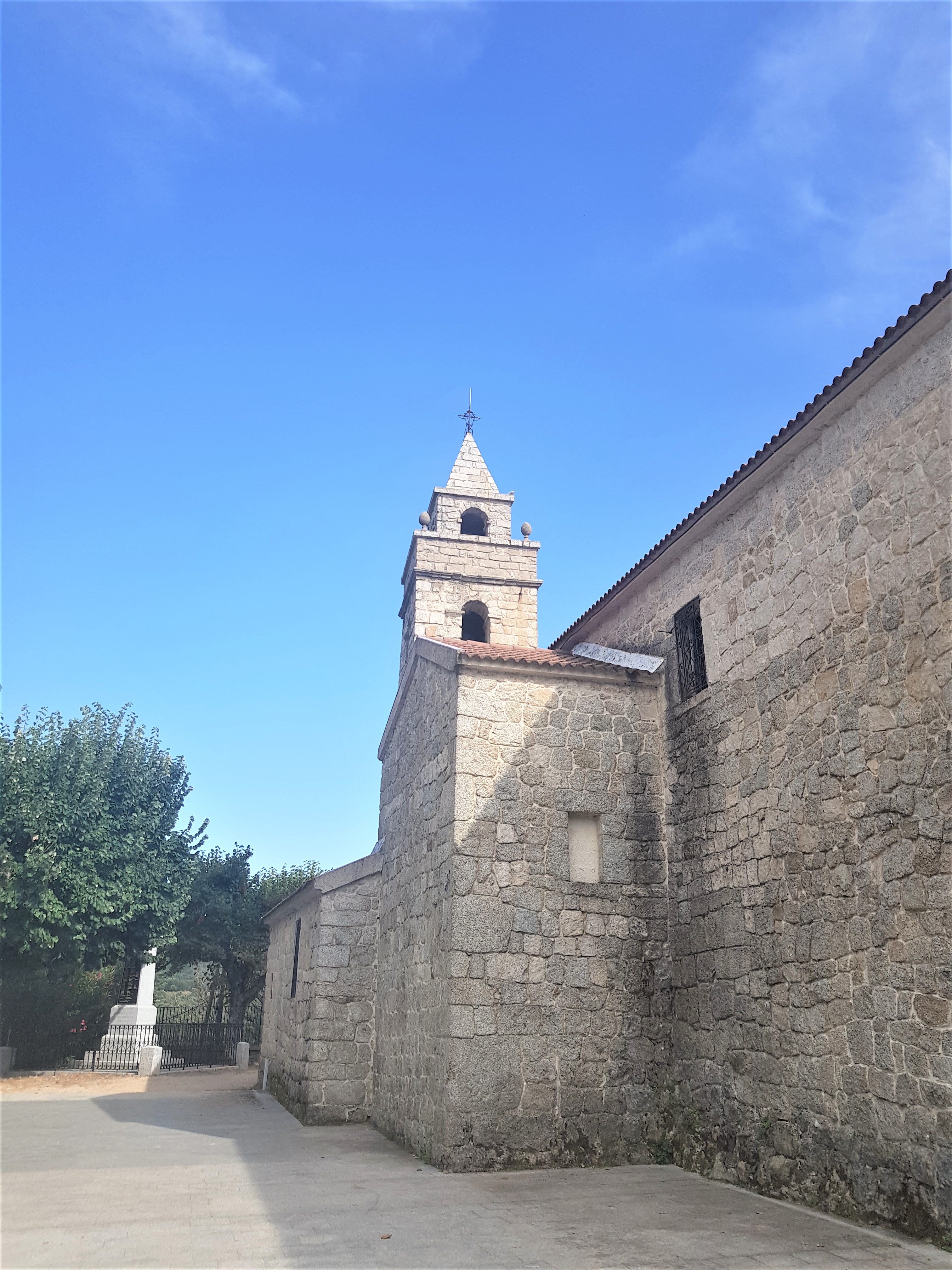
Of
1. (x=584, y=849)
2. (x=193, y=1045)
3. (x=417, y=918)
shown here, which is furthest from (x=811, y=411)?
(x=193, y=1045)

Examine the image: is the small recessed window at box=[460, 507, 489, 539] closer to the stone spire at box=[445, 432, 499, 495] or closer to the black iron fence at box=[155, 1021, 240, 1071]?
the stone spire at box=[445, 432, 499, 495]

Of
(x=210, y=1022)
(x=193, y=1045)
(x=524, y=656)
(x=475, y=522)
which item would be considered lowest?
(x=193, y=1045)

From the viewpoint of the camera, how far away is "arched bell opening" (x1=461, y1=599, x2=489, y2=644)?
19500 mm

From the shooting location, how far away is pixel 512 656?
10148 mm

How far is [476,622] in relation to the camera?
2011cm

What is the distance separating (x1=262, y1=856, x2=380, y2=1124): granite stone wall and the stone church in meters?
0.07

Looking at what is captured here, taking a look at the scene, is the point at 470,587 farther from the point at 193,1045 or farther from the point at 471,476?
the point at 193,1045

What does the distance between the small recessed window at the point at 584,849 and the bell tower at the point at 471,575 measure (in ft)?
29.5

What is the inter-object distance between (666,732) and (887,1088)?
4.50 metres

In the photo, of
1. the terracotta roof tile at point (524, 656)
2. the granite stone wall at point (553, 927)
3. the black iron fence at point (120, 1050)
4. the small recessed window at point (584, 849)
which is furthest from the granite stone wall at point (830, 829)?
the black iron fence at point (120, 1050)

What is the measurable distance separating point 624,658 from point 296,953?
8.83 meters

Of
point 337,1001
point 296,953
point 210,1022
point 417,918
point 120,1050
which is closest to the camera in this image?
point 417,918

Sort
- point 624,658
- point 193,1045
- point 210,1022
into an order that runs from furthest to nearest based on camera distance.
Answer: point 210,1022
point 193,1045
point 624,658

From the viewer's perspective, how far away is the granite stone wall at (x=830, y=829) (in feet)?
20.5
